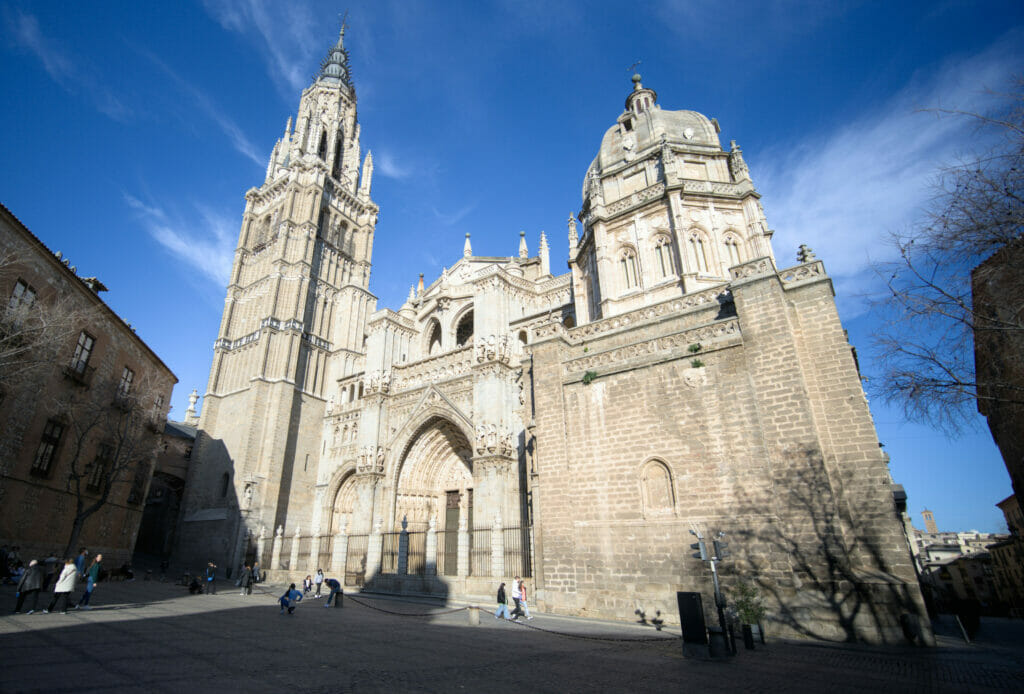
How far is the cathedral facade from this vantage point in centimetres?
970

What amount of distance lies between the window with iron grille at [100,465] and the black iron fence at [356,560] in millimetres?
9208

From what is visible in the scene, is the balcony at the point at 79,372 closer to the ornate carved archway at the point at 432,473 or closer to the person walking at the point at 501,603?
the ornate carved archway at the point at 432,473

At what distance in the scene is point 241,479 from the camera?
25047 mm

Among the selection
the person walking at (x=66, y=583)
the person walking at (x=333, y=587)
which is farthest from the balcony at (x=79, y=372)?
the person walking at (x=333, y=587)

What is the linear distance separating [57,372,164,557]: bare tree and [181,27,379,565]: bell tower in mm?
5867

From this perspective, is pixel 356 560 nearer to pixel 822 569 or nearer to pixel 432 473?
pixel 432 473

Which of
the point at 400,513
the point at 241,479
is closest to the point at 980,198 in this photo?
the point at 400,513

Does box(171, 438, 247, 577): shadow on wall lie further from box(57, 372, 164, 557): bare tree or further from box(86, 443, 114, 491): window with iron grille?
box(86, 443, 114, 491): window with iron grille

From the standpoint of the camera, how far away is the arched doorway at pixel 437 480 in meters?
21.6

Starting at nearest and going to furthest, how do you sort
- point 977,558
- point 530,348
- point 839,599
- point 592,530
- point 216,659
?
point 216,659 < point 839,599 < point 592,530 < point 530,348 < point 977,558

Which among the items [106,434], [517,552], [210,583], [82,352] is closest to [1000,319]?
[517,552]

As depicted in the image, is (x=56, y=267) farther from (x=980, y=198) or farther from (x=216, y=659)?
(x=980, y=198)

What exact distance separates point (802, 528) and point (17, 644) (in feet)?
39.9

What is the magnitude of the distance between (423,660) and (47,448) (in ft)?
52.9
